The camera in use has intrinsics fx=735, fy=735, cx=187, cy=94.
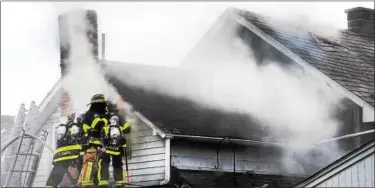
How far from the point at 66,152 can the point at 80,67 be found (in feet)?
6.19

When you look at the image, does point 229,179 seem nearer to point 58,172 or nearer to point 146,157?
point 146,157

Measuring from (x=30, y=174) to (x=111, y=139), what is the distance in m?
3.59

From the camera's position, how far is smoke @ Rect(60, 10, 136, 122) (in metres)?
15.9

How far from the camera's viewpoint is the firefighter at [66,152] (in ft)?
50.6

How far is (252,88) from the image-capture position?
681 inches

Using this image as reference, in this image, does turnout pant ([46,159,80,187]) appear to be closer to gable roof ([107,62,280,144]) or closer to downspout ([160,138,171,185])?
gable roof ([107,62,280,144])

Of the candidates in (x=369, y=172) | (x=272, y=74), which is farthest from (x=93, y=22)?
(x=369, y=172)

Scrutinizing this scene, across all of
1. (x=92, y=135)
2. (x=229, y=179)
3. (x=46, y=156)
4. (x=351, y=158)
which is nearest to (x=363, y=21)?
(x=229, y=179)

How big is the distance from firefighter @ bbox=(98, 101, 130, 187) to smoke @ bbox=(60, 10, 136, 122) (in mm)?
752

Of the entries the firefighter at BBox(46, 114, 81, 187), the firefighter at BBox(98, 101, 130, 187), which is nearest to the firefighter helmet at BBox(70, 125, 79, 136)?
the firefighter at BBox(46, 114, 81, 187)

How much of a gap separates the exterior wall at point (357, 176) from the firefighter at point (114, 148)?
564cm

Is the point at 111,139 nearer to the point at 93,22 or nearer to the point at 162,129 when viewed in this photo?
the point at 162,129

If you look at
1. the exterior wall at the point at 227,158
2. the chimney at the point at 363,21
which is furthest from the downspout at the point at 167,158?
the chimney at the point at 363,21

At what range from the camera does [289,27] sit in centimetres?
1853
